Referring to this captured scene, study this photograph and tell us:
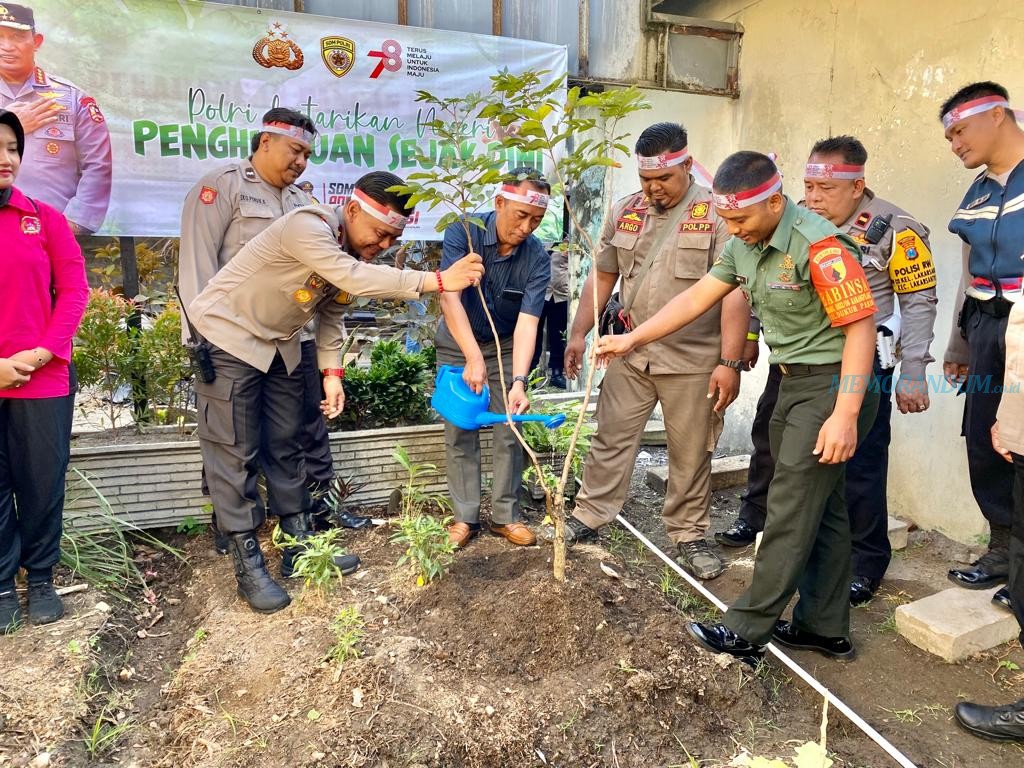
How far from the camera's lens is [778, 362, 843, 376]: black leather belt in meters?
2.54

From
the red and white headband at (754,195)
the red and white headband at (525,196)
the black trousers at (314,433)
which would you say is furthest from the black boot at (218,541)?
the red and white headband at (754,195)

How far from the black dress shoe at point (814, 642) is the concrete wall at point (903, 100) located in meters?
1.51

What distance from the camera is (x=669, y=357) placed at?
132 inches

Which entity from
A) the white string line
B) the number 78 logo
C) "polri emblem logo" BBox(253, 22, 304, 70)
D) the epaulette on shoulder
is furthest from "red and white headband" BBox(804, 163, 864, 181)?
the epaulette on shoulder

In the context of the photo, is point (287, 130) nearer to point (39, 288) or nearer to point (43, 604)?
point (39, 288)

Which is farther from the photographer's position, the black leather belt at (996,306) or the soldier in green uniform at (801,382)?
the black leather belt at (996,306)

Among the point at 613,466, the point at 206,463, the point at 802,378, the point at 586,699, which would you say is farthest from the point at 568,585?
the point at 206,463

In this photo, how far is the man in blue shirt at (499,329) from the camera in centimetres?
323

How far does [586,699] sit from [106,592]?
2161 millimetres

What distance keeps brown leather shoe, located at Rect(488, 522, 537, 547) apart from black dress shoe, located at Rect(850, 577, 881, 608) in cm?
149

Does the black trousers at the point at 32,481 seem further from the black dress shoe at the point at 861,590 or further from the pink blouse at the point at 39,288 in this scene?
the black dress shoe at the point at 861,590

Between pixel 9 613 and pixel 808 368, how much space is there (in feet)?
10.2

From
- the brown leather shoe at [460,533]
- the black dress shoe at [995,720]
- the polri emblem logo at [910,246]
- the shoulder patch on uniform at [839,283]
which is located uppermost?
the polri emblem logo at [910,246]

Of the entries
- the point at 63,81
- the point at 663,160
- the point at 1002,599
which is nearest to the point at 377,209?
the point at 663,160
